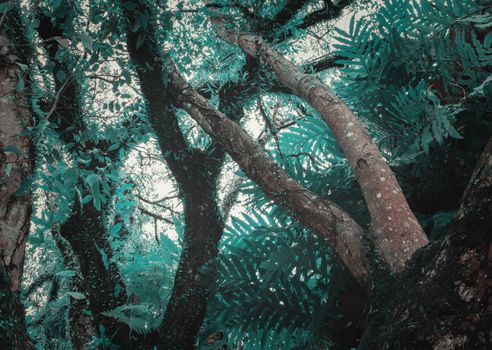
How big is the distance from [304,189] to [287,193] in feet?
0.29

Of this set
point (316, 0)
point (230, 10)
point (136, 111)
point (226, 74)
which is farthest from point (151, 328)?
point (316, 0)

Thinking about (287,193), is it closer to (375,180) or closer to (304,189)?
(304,189)

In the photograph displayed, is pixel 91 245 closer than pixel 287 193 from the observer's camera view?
No

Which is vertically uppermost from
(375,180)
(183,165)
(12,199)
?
(183,165)

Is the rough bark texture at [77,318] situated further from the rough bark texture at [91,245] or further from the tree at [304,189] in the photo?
the rough bark texture at [91,245]

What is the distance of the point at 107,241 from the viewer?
2605 millimetres

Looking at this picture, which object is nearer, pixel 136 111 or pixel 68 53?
pixel 68 53

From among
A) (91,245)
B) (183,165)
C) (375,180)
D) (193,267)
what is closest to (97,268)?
(91,245)

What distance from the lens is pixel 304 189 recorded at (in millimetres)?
1770

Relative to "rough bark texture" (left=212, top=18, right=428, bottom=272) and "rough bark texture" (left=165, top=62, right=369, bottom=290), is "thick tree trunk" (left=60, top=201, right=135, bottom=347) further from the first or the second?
"rough bark texture" (left=212, top=18, right=428, bottom=272)

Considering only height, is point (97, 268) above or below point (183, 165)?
below

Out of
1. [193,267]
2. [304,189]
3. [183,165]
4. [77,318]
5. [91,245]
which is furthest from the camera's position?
[77,318]

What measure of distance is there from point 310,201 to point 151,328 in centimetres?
147

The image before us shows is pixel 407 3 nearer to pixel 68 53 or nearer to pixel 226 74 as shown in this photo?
pixel 226 74
